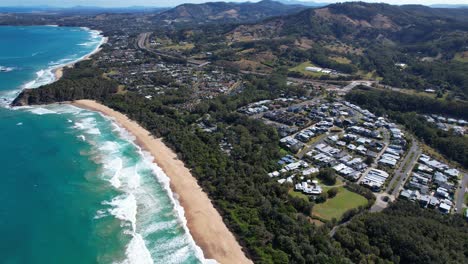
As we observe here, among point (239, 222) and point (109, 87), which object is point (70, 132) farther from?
point (239, 222)

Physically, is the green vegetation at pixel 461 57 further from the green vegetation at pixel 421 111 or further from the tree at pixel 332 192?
the tree at pixel 332 192

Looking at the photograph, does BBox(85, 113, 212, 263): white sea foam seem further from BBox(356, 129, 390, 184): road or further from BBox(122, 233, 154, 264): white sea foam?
BBox(356, 129, 390, 184): road

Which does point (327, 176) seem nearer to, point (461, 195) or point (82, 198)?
point (461, 195)

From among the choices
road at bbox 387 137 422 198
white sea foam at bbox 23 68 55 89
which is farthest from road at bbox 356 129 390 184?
white sea foam at bbox 23 68 55 89

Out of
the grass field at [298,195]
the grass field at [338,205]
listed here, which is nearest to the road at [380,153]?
the grass field at [338,205]

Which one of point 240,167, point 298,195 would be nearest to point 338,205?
point 298,195

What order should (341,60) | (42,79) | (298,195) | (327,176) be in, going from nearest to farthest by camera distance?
(298,195)
(327,176)
(42,79)
(341,60)
